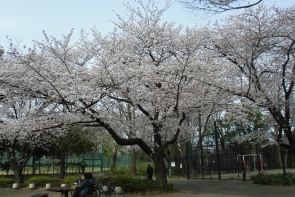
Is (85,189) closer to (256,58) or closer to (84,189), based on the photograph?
(84,189)

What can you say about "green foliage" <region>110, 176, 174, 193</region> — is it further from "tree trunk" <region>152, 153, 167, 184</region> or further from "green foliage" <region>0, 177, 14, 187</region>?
"green foliage" <region>0, 177, 14, 187</region>

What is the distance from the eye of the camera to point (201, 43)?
42.8ft

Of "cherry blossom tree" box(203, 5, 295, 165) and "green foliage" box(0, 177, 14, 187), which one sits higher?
"cherry blossom tree" box(203, 5, 295, 165)

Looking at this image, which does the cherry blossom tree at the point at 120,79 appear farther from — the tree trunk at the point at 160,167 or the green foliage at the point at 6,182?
the green foliage at the point at 6,182

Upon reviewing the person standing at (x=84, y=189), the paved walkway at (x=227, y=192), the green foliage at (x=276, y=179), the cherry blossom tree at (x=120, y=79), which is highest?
the cherry blossom tree at (x=120, y=79)

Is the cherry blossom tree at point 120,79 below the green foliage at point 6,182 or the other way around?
the other way around

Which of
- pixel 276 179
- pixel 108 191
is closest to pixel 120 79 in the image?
pixel 108 191

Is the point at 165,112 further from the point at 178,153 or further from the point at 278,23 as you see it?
the point at 178,153

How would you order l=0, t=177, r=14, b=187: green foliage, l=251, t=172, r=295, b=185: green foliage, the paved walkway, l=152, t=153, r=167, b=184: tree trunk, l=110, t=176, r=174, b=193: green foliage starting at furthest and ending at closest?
1. l=0, t=177, r=14, b=187: green foliage
2. l=251, t=172, r=295, b=185: green foliage
3. l=152, t=153, r=167, b=184: tree trunk
4. l=110, t=176, r=174, b=193: green foliage
5. the paved walkway

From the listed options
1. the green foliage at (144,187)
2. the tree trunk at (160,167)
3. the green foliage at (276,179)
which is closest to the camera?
the green foliage at (144,187)

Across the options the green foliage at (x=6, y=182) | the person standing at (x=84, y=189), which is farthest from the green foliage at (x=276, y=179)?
the green foliage at (x=6, y=182)

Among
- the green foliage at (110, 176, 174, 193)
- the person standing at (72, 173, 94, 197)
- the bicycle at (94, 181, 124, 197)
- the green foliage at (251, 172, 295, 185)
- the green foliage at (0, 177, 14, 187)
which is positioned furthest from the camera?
the green foliage at (0, 177, 14, 187)

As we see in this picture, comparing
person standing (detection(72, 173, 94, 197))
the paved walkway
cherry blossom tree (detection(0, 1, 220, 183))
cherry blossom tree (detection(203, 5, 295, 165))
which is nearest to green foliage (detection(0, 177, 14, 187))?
the paved walkway

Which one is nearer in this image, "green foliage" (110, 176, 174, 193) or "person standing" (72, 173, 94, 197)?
"person standing" (72, 173, 94, 197)
